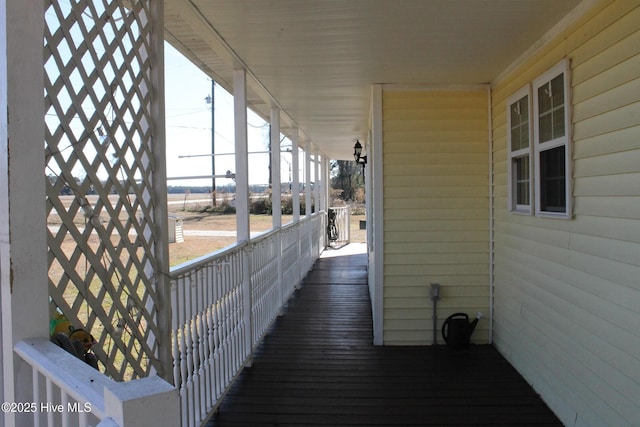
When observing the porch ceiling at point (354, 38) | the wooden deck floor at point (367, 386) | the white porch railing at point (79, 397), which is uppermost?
the porch ceiling at point (354, 38)

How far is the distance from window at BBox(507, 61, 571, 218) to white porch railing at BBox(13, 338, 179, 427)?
2.58 metres

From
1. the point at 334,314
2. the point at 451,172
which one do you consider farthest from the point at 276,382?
the point at 451,172

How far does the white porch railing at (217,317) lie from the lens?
2.32 m

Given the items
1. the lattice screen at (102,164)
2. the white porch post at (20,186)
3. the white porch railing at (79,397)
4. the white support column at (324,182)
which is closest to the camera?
the white porch railing at (79,397)

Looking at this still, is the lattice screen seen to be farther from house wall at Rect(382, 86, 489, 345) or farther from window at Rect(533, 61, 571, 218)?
house wall at Rect(382, 86, 489, 345)

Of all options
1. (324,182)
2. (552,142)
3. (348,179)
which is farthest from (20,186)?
(348,179)

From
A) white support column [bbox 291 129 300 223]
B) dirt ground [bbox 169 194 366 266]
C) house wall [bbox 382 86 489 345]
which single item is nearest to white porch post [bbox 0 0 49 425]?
house wall [bbox 382 86 489 345]

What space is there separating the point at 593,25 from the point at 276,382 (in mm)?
3061

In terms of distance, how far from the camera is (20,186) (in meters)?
1.13

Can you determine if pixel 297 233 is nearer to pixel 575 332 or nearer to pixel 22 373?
pixel 575 332

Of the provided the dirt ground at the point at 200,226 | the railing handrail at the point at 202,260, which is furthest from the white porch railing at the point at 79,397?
the dirt ground at the point at 200,226

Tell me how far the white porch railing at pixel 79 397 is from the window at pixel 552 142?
258 centimetres

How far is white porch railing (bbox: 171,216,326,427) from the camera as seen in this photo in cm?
232

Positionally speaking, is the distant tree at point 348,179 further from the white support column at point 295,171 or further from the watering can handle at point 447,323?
the watering can handle at point 447,323
